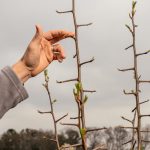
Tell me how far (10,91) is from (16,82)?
78 mm

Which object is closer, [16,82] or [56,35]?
[16,82]

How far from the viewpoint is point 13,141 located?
84812mm

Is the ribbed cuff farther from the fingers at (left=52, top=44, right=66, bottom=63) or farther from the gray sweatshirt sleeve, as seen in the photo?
the fingers at (left=52, top=44, right=66, bottom=63)

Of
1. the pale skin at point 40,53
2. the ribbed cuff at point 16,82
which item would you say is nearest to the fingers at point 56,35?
the pale skin at point 40,53

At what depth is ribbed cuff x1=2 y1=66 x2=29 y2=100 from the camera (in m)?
3.18

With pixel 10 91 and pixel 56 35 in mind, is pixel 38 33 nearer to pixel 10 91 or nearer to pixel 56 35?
pixel 56 35

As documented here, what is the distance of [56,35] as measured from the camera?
3549 mm

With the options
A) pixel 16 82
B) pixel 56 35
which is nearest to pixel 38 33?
pixel 56 35

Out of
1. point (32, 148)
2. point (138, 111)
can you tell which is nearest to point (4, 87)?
point (138, 111)

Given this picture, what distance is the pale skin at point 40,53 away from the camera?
11.4 feet

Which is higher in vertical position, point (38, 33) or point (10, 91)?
point (38, 33)

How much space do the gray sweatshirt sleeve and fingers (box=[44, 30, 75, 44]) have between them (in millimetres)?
475

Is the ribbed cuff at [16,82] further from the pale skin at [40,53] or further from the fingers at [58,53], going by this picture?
the fingers at [58,53]

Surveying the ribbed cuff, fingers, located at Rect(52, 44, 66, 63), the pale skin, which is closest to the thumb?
the pale skin
